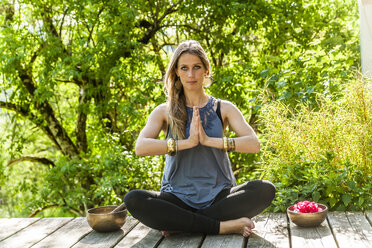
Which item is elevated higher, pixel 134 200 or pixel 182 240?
pixel 134 200

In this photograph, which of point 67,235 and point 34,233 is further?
point 34,233

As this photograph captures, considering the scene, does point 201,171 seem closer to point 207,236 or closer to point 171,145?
point 171,145

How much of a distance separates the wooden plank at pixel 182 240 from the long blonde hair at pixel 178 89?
586 millimetres

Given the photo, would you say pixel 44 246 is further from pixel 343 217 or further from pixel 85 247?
pixel 343 217

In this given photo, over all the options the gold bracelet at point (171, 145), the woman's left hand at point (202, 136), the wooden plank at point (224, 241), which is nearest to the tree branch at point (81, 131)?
the gold bracelet at point (171, 145)

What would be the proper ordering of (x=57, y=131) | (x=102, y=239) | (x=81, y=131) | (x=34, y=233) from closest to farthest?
(x=102, y=239) < (x=34, y=233) < (x=81, y=131) < (x=57, y=131)

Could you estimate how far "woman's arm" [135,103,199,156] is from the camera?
274 centimetres

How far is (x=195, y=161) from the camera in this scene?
2908mm

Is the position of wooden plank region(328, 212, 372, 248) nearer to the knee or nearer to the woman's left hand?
the woman's left hand

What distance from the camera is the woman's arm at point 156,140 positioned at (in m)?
2.74

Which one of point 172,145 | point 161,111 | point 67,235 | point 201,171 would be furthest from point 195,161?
point 67,235

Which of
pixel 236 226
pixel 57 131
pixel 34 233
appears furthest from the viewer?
pixel 57 131

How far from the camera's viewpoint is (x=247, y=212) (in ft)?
9.26

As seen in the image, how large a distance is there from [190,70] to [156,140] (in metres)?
0.47
